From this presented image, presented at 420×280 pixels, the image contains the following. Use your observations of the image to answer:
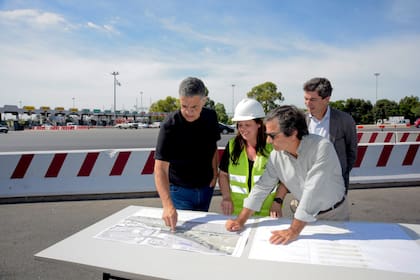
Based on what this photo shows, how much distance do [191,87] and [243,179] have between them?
85 cm

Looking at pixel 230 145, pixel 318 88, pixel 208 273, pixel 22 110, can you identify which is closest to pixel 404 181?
pixel 318 88

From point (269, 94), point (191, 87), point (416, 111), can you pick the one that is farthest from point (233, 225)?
point (416, 111)

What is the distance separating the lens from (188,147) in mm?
2561

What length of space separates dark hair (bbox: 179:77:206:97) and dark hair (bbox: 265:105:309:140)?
59 centimetres

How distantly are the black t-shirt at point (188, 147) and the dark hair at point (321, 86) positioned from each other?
1.01 meters

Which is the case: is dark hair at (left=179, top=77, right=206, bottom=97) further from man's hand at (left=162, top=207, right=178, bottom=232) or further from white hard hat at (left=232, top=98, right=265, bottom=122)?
man's hand at (left=162, top=207, right=178, bottom=232)

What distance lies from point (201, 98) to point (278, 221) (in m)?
1.06

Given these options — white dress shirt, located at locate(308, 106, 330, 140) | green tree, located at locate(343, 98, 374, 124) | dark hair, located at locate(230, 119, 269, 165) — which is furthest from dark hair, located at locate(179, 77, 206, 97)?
green tree, located at locate(343, 98, 374, 124)

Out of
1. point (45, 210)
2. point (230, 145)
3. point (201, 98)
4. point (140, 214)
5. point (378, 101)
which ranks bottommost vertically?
point (45, 210)

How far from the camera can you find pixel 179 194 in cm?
268

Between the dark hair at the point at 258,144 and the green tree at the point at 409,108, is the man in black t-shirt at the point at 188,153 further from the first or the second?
the green tree at the point at 409,108

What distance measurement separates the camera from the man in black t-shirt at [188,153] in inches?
91.8

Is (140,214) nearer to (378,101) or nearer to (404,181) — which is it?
(404,181)

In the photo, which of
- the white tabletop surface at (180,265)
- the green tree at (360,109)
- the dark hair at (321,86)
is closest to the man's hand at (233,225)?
the white tabletop surface at (180,265)
